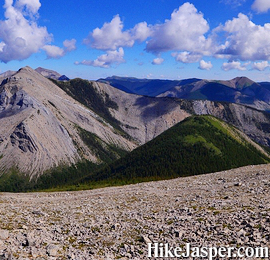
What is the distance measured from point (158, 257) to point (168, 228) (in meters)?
5.58

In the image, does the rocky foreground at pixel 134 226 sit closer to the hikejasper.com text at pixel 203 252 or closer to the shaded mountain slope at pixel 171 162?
the hikejasper.com text at pixel 203 252

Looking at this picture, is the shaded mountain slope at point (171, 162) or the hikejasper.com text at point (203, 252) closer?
the hikejasper.com text at point (203, 252)

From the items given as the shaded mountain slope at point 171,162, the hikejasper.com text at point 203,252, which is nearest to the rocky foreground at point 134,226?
the hikejasper.com text at point 203,252

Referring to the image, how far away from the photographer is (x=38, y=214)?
37.5 m

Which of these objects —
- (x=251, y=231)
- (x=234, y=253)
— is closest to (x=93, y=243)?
(x=234, y=253)

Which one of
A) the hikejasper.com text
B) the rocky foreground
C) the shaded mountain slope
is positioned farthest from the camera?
the shaded mountain slope

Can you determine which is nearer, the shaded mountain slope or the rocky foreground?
the rocky foreground

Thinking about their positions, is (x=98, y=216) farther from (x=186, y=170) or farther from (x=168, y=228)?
(x=186, y=170)

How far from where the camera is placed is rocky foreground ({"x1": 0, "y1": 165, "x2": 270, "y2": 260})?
24.5 m

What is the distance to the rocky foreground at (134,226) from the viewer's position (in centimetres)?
2445

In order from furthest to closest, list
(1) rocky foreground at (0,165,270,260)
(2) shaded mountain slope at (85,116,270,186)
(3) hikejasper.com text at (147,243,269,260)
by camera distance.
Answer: (2) shaded mountain slope at (85,116,270,186), (1) rocky foreground at (0,165,270,260), (3) hikejasper.com text at (147,243,269,260)

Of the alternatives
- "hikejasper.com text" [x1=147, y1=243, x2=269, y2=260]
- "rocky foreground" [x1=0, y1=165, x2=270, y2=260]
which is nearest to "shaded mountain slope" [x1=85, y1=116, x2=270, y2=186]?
"rocky foreground" [x1=0, y1=165, x2=270, y2=260]

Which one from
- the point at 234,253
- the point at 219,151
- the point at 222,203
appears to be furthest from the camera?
the point at 219,151

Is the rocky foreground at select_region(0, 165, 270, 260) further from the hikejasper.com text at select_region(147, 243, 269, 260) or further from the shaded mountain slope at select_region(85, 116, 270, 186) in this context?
the shaded mountain slope at select_region(85, 116, 270, 186)
